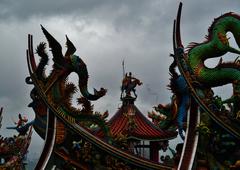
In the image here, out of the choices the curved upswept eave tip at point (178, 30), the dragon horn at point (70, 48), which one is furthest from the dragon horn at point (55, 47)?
the curved upswept eave tip at point (178, 30)

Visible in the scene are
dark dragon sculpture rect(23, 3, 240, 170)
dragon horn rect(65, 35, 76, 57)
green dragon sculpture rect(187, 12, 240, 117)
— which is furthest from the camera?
dragon horn rect(65, 35, 76, 57)

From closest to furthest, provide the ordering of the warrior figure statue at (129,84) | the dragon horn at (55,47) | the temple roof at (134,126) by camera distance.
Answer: the dragon horn at (55,47), the temple roof at (134,126), the warrior figure statue at (129,84)

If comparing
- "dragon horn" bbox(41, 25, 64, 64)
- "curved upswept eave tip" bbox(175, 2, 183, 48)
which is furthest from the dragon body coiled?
"dragon horn" bbox(41, 25, 64, 64)

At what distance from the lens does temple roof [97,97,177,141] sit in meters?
15.2

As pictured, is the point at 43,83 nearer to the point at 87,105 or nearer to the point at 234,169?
the point at 87,105

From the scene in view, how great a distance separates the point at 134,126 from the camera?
15438mm

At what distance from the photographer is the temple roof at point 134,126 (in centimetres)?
1519

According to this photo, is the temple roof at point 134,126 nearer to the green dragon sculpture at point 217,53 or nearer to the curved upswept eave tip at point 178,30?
the green dragon sculpture at point 217,53

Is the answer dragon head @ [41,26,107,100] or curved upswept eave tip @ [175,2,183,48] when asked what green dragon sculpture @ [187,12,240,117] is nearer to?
curved upswept eave tip @ [175,2,183,48]

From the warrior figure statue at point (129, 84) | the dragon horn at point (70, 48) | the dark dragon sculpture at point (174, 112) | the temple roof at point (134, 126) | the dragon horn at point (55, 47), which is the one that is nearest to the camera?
the dark dragon sculpture at point (174, 112)

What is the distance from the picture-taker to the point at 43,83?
47.1 feet

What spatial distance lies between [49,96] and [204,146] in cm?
478

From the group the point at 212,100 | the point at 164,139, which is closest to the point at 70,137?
the point at 164,139

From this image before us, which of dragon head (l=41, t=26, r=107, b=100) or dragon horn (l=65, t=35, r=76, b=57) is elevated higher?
dragon horn (l=65, t=35, r=76, b=57)
